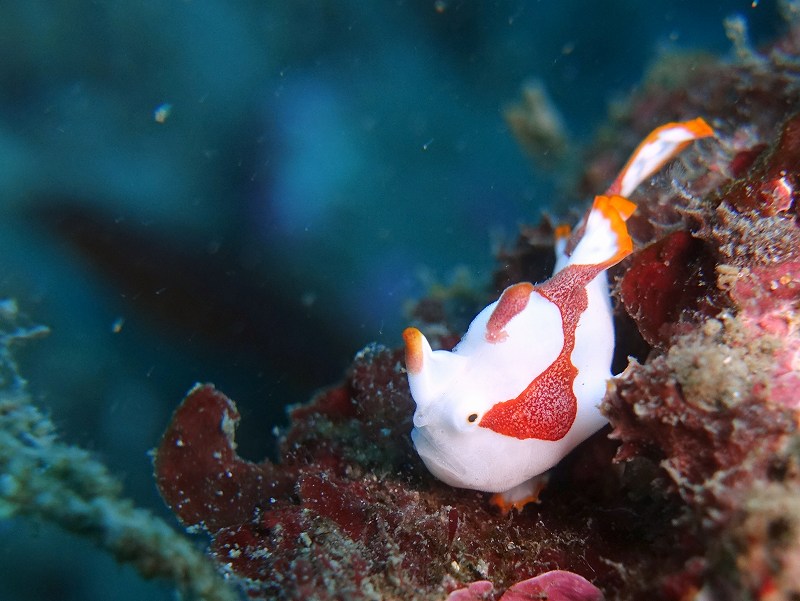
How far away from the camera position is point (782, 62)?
341cm

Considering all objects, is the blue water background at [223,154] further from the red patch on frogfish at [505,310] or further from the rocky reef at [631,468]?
the red patch on frogfish at [505,310]

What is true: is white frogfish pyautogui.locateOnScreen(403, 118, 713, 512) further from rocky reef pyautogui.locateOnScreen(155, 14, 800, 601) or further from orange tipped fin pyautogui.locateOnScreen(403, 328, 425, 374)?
rocky reef pyautogui.locateOnScreen(155, 14, 800, 601)

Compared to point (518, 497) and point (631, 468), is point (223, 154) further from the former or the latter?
point (631, 468)

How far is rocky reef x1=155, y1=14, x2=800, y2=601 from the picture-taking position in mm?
1383

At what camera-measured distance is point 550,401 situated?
203 cm

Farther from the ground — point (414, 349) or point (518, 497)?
point (414, 349)

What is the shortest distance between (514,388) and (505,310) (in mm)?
319

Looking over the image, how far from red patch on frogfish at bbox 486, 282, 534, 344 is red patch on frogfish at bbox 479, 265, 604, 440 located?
203mm

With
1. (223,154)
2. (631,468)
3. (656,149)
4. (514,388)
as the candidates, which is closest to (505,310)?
(514,388)

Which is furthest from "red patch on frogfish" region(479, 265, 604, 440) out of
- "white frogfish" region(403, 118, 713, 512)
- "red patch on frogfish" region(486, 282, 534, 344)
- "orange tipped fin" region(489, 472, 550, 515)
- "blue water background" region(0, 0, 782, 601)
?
"blue water background" region(0, 0, 782, 601)

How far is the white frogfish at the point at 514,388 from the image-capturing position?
1.94 m

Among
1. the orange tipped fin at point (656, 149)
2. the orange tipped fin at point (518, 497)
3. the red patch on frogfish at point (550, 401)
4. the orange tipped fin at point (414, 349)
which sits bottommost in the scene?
the orange tipped fin at point (518, 497)

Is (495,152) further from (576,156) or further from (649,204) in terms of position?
(649,204)

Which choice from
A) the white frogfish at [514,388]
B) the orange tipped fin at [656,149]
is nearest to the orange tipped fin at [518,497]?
the white frogfish at [514,388]
